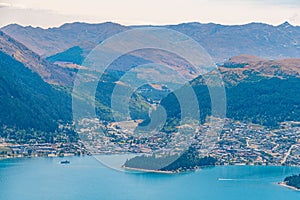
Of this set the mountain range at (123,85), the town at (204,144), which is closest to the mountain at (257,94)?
the mountain range at (123,85)

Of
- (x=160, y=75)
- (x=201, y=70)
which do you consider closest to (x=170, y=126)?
(x=160, y=75)

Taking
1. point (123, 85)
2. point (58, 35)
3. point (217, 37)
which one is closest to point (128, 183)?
point (123, 85)

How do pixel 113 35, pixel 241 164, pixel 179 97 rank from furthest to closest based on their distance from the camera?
pixel 113 35
pixel 179 97
pixel 241 164

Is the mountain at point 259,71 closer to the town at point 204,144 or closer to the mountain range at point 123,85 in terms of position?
the mountain range at point 123,85

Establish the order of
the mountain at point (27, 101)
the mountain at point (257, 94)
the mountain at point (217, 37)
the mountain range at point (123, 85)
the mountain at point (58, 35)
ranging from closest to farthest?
the mountain at point (27, 101) < the mountain at point (257, 94) < the mountain range at point (123, 85) < the mountain at point (58, 35) < the mountain at point (217, 37)

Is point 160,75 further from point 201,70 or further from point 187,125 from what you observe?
point 187,125

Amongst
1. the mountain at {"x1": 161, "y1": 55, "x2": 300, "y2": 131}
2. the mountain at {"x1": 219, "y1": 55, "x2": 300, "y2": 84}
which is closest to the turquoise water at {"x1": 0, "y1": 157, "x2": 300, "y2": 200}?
the mountain at {"x1": 161, "y1": 55, "x2": 300, "y2": 131}
